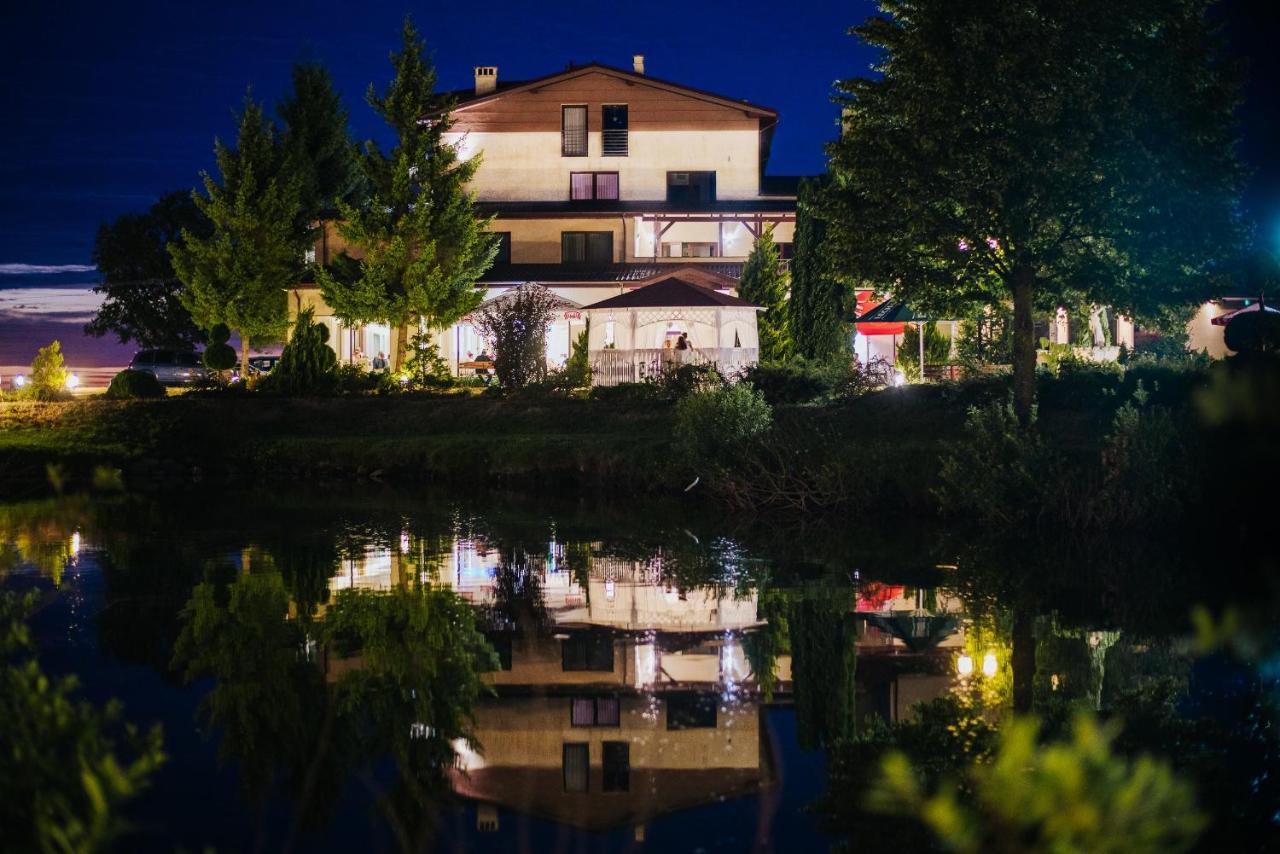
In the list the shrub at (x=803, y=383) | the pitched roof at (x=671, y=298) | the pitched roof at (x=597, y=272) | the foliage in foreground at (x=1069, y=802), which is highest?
the pitched roof at (x=597, y=272)

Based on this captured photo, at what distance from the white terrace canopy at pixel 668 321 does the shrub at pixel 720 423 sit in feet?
28.8

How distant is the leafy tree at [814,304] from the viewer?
38.2 m

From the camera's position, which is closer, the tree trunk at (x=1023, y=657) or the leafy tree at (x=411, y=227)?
the tree trunk at (x=1023, y=657)

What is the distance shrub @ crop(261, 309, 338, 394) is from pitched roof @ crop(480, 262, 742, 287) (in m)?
7.42

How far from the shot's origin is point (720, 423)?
24531 mm

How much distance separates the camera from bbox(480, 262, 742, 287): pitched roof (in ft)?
143

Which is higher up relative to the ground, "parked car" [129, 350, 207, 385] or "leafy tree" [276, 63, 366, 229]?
"leafy tree" [276, 63, 366, 229]

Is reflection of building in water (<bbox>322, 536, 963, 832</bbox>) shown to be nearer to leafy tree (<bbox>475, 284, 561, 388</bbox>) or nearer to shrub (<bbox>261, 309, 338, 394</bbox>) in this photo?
leafy tree (<bbox>475, 284, 561, 388</bbox>)

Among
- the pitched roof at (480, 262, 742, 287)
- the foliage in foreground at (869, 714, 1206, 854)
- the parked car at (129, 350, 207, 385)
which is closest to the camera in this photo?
the foliage in foreground at (869, 714, 1206, 854)

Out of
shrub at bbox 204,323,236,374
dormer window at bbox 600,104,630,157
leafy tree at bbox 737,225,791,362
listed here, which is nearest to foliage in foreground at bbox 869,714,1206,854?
leafy tree at bbox 737,225,791,362

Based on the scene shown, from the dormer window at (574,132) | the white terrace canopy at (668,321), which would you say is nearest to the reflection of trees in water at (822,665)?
the white terrace canopy at (668,321)

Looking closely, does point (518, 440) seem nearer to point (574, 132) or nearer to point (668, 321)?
point (668, 321)

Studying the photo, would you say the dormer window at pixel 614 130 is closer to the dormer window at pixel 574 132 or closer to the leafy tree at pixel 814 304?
the dormer window at pixel 574 132

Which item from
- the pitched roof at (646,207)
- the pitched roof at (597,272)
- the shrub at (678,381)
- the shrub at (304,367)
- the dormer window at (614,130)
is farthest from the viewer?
the dormer window at (614,130)
